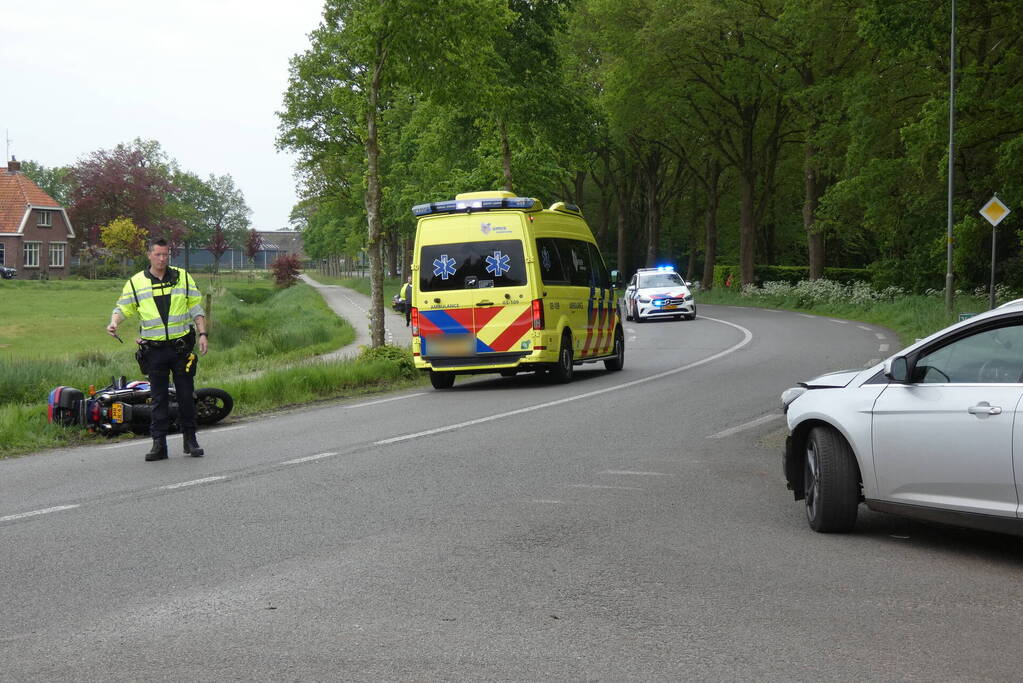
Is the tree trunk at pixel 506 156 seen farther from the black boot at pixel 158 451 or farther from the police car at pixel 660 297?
the black boot at pixel 158 451

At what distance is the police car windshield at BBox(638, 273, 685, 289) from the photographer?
38375 millimetres

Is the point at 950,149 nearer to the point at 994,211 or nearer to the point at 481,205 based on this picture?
the point at 994,211

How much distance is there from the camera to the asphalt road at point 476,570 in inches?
183

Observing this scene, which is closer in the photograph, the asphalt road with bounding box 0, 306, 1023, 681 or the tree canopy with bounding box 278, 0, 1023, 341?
the asphalt road with bounding box 0, 306, 1023, 681

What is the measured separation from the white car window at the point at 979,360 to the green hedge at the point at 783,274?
48776 mm

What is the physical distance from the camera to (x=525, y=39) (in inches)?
1272

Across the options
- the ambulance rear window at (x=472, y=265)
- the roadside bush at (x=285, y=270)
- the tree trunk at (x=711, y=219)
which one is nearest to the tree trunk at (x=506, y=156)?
the ambulance rear window at (x=472, y=265)

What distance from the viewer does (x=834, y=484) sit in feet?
22.4

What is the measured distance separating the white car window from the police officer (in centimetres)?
612

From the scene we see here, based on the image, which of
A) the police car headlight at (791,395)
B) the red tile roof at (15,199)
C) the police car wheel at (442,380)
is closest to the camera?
the police car headlight at (791,395)

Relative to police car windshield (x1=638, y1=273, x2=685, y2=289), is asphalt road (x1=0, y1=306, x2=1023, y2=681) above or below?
below

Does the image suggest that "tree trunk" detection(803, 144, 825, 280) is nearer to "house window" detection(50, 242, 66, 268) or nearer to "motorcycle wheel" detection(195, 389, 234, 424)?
"motorcycle wheel" detection(195, 389, 234, 424)

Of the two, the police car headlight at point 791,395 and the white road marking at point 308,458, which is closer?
the police car headlight at point 791,395

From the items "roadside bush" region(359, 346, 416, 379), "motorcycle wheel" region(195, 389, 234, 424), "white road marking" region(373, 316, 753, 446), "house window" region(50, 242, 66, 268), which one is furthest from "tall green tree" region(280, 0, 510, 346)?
"house window" region(50, 242, 66, 268)
